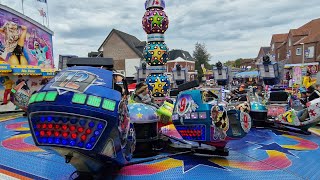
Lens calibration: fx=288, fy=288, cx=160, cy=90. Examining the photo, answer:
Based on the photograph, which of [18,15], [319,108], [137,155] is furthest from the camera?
[18,15]

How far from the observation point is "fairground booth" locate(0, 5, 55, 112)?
1279 centimetres

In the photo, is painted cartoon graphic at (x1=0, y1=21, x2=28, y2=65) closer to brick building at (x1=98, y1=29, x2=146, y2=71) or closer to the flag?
the flag

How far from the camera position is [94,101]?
2.84 m

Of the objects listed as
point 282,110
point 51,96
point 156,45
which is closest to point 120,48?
point 156,45

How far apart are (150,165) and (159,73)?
665 centimetres

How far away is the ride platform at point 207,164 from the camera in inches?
167

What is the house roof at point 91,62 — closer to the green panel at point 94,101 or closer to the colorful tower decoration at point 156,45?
the green panel at point 94,101

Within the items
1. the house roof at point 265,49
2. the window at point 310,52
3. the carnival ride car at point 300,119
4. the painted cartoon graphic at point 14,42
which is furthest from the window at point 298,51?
the painted cartoon graphic at point 14,42

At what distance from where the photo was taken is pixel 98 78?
3.13 m

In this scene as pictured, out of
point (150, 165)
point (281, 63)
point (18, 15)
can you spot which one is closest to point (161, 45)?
point (281, 63)

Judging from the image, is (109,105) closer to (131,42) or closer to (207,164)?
(207,164)

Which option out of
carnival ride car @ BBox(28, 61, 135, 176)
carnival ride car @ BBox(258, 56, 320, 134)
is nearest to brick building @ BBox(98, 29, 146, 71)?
carnival ride car @ BBox(258, 56, 320, 134)

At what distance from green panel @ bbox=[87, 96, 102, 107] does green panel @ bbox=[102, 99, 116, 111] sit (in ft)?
0.17

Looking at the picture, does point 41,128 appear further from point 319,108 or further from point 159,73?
point 159,73
